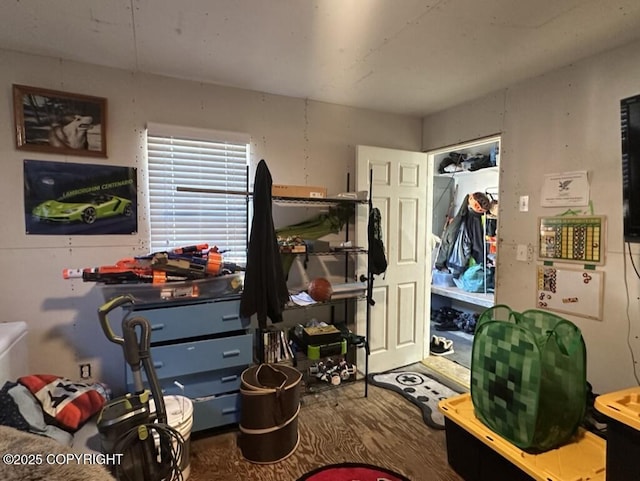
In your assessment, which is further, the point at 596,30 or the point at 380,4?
the point at 596,30

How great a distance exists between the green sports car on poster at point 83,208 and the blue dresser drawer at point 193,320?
845 mm

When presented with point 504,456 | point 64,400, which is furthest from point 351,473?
point 64,400

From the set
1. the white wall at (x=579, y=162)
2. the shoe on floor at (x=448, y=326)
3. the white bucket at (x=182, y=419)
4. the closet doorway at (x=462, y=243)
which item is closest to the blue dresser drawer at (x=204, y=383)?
the white bucket at (x=182, y=419)

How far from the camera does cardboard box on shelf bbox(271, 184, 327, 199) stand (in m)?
2.52

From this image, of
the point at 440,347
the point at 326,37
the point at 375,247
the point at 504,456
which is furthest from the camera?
the point at 440,347

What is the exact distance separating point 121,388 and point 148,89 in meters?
2.18

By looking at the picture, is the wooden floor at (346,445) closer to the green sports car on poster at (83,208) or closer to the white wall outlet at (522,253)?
the white wall outlet at (522,253)

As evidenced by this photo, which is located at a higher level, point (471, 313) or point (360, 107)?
point (360, 107)

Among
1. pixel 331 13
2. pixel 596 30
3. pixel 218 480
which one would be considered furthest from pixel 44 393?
pixel 596 30

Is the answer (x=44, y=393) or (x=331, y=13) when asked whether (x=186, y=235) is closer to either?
(x=44, y=393)

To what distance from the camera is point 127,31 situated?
6.29 ft

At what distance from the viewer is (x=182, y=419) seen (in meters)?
1.82

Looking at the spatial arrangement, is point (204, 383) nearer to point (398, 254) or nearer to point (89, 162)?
point (89, 162)

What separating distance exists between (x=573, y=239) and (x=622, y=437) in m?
1.33
